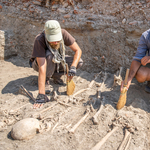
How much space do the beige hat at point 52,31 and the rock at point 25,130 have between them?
4.74ft

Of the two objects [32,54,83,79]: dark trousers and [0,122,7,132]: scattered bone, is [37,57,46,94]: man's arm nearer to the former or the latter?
[32,54,83,79]: dark trousers

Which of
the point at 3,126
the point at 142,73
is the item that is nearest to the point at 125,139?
the point at 142,73

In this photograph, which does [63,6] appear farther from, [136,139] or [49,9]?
[136,139]

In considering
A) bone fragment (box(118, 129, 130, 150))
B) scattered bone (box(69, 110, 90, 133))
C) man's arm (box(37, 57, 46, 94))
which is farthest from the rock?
bone fragment (box(118, 129, 130, 150))

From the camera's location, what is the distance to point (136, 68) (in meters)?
2.87

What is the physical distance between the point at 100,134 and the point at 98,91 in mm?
1093

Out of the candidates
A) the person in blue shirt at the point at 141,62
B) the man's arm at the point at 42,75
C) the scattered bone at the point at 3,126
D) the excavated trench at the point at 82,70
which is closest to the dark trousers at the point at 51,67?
the man's arm at the point at 42,75

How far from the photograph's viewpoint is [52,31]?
2781 mm

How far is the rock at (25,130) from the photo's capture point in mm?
2100

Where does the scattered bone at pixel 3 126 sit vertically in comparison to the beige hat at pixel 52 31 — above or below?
below

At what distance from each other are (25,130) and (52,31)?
1.64m

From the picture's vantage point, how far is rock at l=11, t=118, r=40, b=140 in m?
2.10

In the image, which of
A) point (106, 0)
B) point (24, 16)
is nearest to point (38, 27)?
point (24, 16)

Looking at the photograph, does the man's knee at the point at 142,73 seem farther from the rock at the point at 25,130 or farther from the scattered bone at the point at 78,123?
the rock at the point at 25,130
